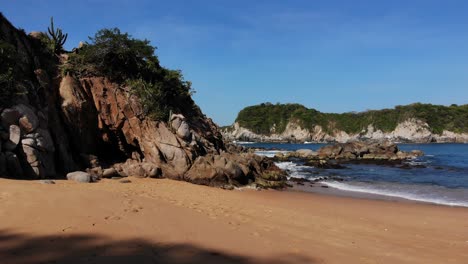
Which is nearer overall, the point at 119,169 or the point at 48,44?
the point at 119,169

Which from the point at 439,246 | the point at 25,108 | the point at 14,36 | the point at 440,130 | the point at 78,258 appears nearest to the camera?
the point at 78,258

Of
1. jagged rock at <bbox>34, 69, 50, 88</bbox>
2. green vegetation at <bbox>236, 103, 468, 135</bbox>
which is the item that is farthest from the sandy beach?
green vegetation at <bbox>236, 103, 468, 135</bbox>

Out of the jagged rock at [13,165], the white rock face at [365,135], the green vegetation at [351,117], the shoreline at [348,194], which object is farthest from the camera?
the green vegetation at [351,117]

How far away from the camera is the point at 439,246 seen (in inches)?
318

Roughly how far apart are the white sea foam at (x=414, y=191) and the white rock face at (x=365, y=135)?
95643 millimetres

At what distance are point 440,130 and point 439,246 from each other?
121 meters

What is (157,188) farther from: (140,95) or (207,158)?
(140,95)

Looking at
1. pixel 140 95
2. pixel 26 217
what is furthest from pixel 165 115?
pixel 26 217

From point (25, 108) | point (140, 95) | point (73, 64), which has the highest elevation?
point (73, 64)

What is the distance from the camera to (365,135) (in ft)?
407

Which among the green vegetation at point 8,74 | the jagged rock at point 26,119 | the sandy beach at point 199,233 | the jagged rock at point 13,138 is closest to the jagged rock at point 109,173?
the jagged rock at point 26,119

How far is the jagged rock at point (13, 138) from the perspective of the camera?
12570mm

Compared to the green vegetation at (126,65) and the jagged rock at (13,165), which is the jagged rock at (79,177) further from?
the green vegetation at (126,65)

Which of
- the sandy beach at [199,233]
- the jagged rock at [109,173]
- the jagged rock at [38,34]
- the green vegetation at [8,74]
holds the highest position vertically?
the jagged rock at [38,34]
